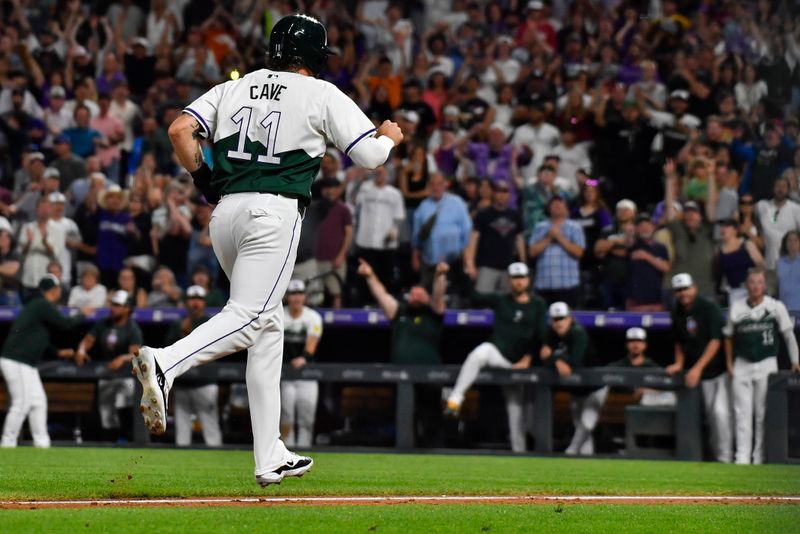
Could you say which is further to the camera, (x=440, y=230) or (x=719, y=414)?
(x=440, y=230)

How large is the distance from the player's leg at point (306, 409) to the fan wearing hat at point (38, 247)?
3703 millimetres

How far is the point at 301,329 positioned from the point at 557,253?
3.09 m

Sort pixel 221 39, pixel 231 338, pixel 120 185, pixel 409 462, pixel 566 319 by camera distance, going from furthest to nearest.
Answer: pixel 221 39 → pixel 120 185 → pixel 566 319 → pixel 409 462 → pixel 231 338

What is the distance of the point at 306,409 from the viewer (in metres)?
15.1

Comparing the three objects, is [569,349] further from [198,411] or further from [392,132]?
[392,132]

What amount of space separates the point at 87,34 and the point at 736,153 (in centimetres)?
1011

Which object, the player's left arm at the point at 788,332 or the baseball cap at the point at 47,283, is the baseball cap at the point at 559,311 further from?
the baseball cap at the point at 47,283

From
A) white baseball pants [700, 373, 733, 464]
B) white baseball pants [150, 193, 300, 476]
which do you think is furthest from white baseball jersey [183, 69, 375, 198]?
white baseball pants [700, 373, 733, 464]

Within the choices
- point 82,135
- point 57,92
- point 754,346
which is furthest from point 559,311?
point 57,92

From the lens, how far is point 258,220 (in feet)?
21.0

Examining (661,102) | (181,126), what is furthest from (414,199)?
(181,126)

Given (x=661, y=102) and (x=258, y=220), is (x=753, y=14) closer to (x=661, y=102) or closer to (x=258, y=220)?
(x=661, y=102)

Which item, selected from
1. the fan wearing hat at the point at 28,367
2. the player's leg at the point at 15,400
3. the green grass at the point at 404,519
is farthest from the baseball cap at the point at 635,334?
the green grass at the point at 404,519

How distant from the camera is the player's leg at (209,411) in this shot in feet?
49.5
